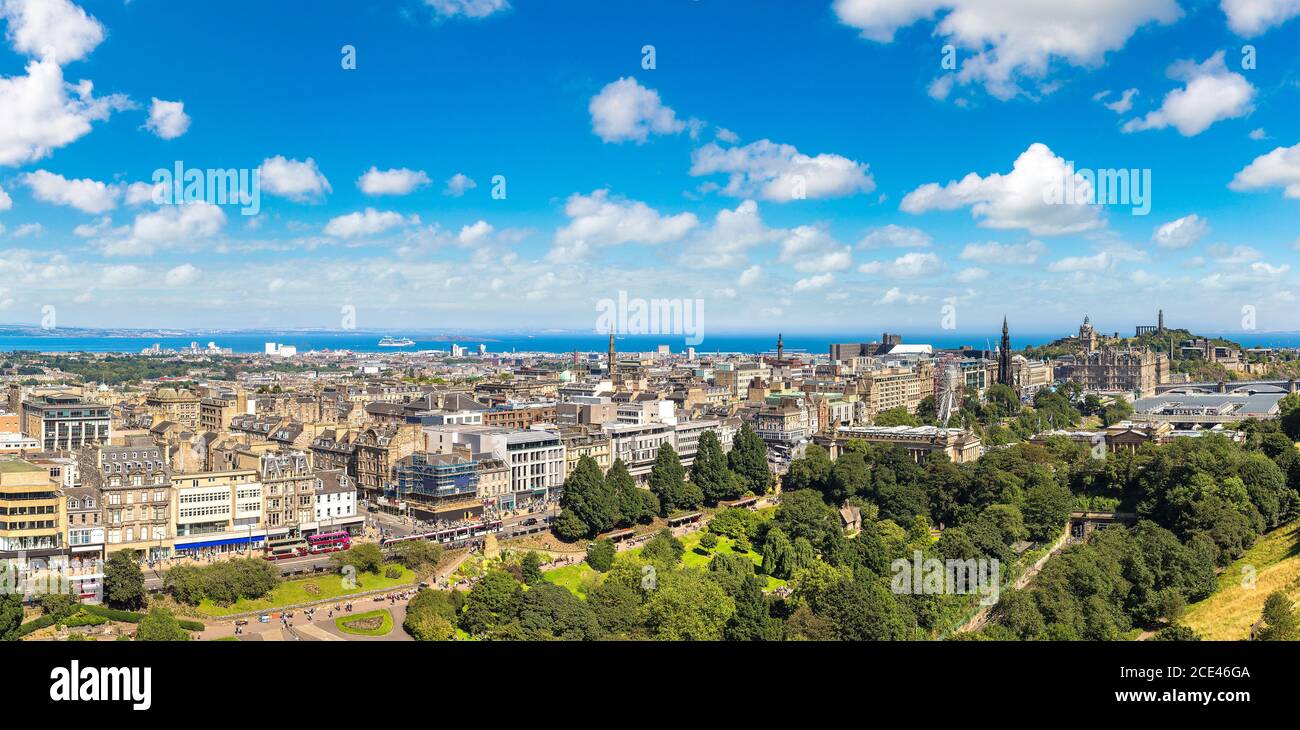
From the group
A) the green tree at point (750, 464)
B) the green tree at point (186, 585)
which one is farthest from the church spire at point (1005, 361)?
the green tree at point (186, 585)

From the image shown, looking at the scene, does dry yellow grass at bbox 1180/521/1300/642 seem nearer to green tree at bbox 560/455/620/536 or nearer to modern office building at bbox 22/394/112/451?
green tree at bbox 560/455/620/536

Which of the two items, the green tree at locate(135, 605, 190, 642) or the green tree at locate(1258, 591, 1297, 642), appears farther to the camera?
the green tree at locate(135, 605, 190, 642)

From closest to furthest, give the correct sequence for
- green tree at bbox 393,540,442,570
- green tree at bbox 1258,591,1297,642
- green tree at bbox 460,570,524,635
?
green tree at bbox 1258,591,1297,642
green tree at bbox 460,570,524,635
green tree at bbox 393,540,442,570

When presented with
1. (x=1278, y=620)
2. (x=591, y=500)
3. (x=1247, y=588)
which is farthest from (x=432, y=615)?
(x=1247, y=588)

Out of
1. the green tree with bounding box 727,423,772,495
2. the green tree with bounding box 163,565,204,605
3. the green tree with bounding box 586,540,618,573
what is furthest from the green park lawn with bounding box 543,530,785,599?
the green tree with bounding box 163,565,204,605
